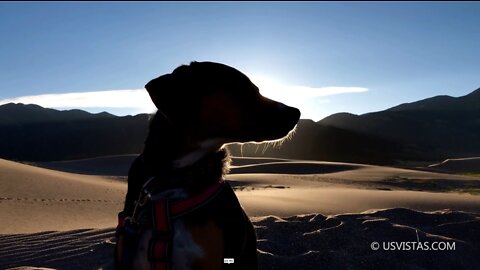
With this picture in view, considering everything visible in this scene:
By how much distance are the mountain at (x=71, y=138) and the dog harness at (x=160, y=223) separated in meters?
73.8

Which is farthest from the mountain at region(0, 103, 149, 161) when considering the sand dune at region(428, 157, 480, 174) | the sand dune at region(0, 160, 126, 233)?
the sand dune at region(0, 160, 126, 233)

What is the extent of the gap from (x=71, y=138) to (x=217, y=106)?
95968 mm

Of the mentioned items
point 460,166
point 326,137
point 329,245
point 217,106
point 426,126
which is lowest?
point 460,166

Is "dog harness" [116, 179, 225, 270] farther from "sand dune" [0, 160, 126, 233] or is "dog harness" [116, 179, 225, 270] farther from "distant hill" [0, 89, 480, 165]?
"distant hill" [0, 89, 480, 165]

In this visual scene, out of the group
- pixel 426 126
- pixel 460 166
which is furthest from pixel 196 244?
pixel 426 126

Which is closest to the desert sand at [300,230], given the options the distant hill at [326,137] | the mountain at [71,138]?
the distant hill at [326,137]

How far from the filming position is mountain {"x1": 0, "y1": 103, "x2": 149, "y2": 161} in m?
84.4

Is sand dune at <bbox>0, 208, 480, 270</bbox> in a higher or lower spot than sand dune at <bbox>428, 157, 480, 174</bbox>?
higher

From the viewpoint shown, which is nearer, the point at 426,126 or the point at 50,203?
the point at 50,203

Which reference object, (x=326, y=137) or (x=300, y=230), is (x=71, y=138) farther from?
(x=300, y=230)

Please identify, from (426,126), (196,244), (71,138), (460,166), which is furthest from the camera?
(426,126)

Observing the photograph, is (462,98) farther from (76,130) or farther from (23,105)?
(23,105)

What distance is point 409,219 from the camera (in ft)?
30.0

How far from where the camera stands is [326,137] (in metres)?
80.1
